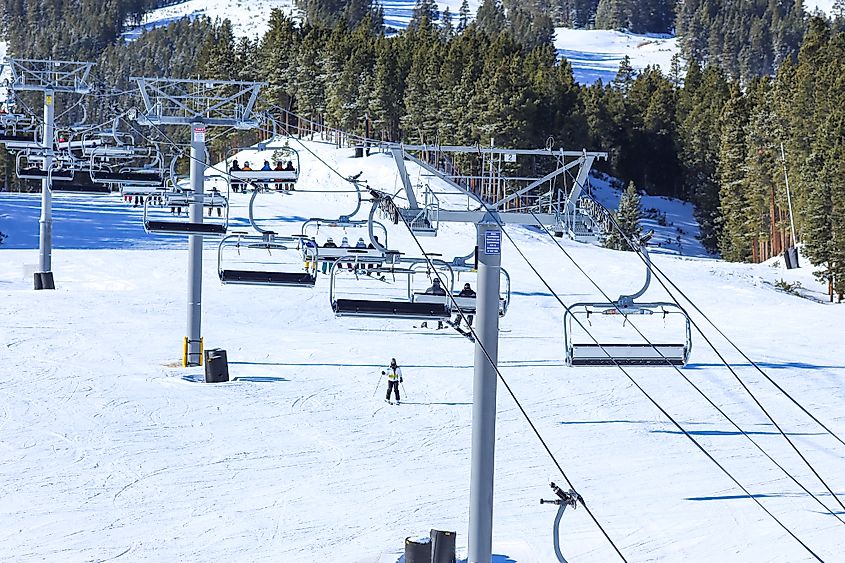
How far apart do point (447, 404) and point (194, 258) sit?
596 centimetres

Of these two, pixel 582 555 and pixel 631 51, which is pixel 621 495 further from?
pixel 631 51

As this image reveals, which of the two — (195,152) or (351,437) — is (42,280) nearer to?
(195,152)

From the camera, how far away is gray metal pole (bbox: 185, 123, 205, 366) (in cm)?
2242

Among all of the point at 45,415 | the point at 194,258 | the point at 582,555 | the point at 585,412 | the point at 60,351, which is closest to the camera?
the point at 582,555

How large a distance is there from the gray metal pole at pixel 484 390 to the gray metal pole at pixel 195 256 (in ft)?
39.6

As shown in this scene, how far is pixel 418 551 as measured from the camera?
12266 mm

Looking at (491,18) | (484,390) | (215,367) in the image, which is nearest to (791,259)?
(215,367)

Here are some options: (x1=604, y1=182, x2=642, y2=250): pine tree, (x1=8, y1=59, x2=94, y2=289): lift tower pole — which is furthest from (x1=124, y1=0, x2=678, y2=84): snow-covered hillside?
(x1=8, y1=59, x2=94, y2=289): lift tower pole

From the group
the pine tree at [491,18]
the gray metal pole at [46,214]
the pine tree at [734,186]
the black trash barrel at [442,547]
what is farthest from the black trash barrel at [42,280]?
the pine tree at [491,18]

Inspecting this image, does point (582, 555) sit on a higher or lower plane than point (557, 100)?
lower

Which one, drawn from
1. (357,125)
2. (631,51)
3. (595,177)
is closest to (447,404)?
(357,125)

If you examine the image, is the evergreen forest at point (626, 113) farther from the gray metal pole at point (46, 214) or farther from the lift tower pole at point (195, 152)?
the lift tower pole at point (195, 152)

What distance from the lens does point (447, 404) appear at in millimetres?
21672

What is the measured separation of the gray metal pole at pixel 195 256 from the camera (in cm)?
2242
